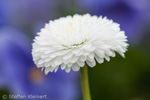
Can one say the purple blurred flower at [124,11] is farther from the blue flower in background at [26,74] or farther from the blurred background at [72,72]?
the blue flower in background at [26,74]

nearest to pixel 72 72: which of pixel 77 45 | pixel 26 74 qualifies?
pixel 26 74

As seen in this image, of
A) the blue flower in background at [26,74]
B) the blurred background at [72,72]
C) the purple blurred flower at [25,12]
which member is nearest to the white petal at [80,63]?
the blurred background at [72,72]

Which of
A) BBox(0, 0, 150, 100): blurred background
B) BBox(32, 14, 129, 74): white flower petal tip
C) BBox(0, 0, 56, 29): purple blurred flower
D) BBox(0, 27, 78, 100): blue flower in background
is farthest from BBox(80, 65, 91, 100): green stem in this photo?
BBox(0, 0, 56, 29): purple blurred flower

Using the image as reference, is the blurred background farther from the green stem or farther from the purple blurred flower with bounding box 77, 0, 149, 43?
the green stem

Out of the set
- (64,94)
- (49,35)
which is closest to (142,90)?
(64,94)

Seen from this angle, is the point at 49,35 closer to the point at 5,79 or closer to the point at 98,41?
the point at 98,41

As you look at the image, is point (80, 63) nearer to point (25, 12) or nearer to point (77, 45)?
point (77, 45)

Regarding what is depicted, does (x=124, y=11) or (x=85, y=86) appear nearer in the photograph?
(x=85, y=86)

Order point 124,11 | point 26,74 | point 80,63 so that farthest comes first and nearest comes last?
point 124,11, point 26,74, point 80,63
